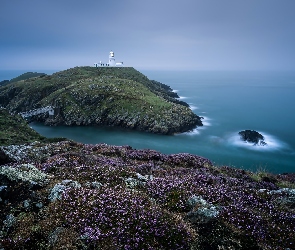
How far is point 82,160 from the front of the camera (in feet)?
51.7

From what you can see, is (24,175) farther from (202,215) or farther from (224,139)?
(224,139)

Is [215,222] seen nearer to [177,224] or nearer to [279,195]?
[177,224]

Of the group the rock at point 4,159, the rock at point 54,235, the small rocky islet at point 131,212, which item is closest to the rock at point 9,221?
the small rocky islet at point 131,212

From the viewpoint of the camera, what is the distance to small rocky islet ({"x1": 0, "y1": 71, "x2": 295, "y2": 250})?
8.37m

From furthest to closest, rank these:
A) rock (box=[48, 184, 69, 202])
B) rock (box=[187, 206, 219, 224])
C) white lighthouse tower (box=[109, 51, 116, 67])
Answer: white lighthouse tower (box=[109, 51, 116, 67]), rock (box=[48, 184, 69, 202]), rock (box=[187, 206, 219, 224])

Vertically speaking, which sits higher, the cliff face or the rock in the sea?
the cliff face

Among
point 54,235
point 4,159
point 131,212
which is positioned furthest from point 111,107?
point 54,235

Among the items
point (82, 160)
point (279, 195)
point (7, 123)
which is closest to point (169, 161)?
point (82, 160)

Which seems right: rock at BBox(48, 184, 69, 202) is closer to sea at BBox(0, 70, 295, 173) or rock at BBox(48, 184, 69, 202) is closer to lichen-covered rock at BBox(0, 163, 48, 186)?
lichen-covered rock at BBox(0, 163, 48, 186)

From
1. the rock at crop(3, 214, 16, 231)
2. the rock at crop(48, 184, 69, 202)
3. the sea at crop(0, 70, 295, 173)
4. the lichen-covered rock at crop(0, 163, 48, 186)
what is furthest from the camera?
the sea at crop(0, 70, 295, 173)

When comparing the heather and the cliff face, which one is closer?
the heather

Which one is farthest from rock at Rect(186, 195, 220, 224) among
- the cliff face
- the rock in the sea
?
the cliff face

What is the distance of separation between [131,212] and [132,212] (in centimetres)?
4

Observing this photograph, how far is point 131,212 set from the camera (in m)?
9.30
